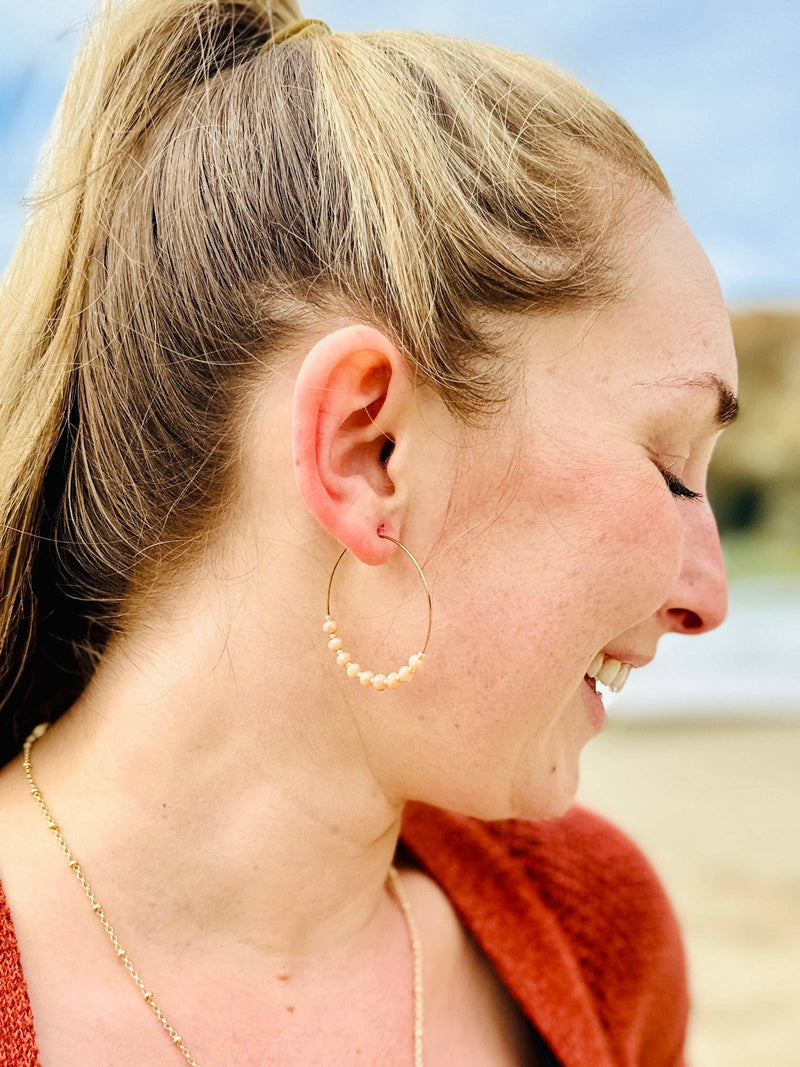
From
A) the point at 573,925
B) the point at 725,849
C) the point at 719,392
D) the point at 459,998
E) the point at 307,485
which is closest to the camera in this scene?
the point at 307,485

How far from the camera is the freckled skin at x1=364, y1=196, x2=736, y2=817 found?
3.48 feet

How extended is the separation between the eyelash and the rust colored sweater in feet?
2.01

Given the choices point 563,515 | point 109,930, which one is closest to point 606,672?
point 563,515

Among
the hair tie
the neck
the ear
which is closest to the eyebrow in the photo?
the ear

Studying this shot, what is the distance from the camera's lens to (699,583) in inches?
48.0

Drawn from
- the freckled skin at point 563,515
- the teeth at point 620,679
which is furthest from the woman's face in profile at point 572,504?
the teeth at point 620,679

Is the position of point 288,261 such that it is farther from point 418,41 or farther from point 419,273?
point 418,41

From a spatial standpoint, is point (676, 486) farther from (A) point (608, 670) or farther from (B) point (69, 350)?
(B) point (69, 350)

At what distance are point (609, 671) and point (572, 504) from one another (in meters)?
0.25

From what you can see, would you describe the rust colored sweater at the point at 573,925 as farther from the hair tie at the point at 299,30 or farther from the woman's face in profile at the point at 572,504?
the hair tie at the point at 299,30

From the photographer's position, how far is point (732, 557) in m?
9.34

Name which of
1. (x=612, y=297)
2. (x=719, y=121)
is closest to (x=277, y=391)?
(x=612, y=297)

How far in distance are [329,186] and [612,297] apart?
0.99ft

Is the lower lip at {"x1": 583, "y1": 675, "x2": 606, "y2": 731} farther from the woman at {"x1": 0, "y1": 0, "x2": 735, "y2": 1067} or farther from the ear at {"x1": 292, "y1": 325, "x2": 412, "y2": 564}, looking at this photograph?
the ear at {"x1": 292, "y1": 325, "x2": 412, "y2": 564}
